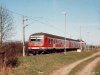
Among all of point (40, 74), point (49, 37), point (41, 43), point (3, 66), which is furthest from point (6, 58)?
point (49, 37)

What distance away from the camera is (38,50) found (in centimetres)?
4309

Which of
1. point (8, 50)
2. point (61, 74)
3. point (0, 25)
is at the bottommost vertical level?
point (61, 74)

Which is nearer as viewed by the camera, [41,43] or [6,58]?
[6,58]

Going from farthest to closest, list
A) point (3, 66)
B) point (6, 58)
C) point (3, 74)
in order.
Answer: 1. point (6, 58)
2. point (3, 66)
3. point (3, 74)

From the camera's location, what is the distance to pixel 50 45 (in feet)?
151

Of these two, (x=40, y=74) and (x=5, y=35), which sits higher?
(x=5, y=35)

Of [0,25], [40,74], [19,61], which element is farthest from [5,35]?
[40,74]

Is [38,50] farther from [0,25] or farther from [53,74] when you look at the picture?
[53,74]

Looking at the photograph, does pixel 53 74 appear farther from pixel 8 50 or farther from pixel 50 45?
pixel 50 45

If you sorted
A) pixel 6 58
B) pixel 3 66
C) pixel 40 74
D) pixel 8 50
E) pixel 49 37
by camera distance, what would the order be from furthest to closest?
pixel 49 37, pixel 8 50, pixel 6 58, pixel 3 66, pixel 40 74

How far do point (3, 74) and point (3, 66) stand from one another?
2819 millimetres

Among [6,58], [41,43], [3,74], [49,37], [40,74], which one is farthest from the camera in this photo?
[49,37]

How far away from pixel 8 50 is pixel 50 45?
1936cm

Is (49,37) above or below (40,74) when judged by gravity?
above
